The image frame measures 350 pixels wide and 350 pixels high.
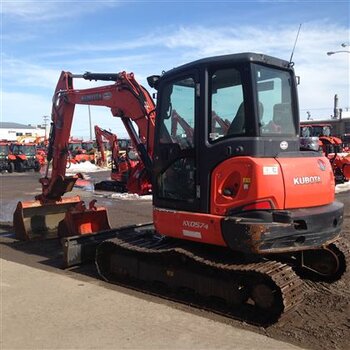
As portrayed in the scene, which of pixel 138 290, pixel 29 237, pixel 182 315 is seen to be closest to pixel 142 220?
pixel 29 237

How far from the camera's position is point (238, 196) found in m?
5.20

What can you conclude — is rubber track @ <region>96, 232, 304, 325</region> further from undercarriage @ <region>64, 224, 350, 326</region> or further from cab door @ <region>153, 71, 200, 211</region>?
cab door @ <region>153, 71, 200, 211</region>

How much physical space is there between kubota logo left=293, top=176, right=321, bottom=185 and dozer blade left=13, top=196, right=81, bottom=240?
5832mm

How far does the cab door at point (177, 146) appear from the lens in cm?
568

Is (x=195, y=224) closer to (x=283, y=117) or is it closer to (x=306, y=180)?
(x=306, y=180)

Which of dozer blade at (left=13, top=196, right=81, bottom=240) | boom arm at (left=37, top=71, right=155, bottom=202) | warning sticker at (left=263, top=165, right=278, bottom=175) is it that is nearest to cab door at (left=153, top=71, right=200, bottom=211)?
warning sticker at (left=263, top=165, right=278, bottom=175)

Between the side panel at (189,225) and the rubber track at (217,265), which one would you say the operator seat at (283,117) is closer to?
the side panel at (189,225)

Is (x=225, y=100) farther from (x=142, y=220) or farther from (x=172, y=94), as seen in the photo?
(x=142, y=220)

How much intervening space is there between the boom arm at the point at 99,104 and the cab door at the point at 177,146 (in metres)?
1.16

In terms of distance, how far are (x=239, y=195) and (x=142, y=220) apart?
6.81 metres

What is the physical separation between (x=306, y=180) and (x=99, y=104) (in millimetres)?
4249

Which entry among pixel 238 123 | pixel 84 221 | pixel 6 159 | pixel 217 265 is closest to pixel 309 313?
pixel 217 265

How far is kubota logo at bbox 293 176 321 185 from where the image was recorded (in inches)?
208

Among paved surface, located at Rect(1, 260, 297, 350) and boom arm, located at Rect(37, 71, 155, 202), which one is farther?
boom arm, located at Rect(37, 71, 155, 202)
